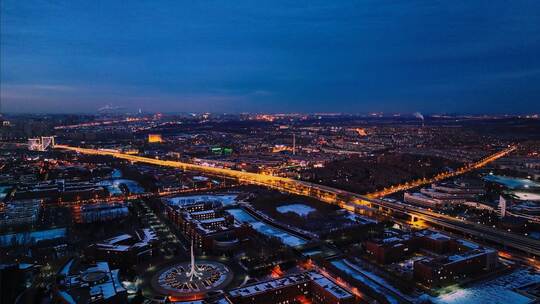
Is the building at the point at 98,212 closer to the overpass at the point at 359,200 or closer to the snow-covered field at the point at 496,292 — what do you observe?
the overpass at the point at 359,200

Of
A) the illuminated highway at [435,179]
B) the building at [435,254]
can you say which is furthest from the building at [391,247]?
the illuminated highway at [435,179]

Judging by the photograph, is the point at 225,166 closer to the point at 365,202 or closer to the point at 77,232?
the point at 365,202

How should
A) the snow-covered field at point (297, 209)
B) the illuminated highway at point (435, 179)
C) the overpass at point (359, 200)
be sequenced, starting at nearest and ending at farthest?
1. the overpass at point (359, 200)
2. the snow-covered field at point (297, 209)
3. the illuminated highway at point (435, 179)

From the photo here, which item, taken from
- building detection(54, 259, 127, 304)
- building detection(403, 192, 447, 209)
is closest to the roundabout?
building detection(54, 259, 127, 304)

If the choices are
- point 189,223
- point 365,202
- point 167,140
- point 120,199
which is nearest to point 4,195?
point 120,199

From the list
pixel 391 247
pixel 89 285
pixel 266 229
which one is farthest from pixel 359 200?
pixel 89 285

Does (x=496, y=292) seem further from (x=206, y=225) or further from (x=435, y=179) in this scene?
(x=435, y=179)
